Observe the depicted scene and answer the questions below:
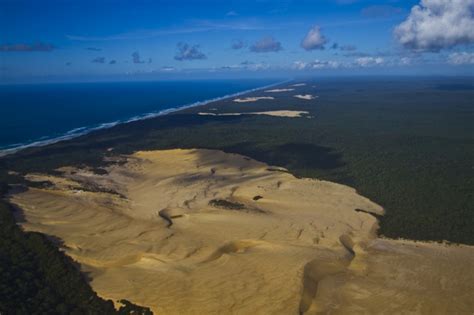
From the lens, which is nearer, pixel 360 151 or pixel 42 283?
pixel 42 283

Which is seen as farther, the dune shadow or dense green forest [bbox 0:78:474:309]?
the dune shadow

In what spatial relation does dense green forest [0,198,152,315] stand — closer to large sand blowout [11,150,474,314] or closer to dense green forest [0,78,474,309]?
large sand blowout [11,150,474,314]

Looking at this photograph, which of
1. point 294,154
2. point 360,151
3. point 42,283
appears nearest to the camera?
point 42,283

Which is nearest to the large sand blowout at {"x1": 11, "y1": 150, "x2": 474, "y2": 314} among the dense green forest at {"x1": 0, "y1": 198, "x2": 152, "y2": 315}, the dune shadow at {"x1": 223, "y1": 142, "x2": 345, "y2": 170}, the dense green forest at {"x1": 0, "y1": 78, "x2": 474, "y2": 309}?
the dense green forest at {"x1": 0, "y1": 198, "x2": 152, "y2": 315}

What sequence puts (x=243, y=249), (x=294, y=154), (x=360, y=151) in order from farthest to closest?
(x=360, y=151) → (x=294, y=154) → (x=243, y=249)

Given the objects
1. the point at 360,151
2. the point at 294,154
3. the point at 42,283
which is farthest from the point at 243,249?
the point at 360,151

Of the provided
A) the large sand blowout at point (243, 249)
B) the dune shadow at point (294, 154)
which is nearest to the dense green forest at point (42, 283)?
the large sand blowout at point (243, 249)

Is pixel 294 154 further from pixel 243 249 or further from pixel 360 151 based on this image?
pixel 243 249
